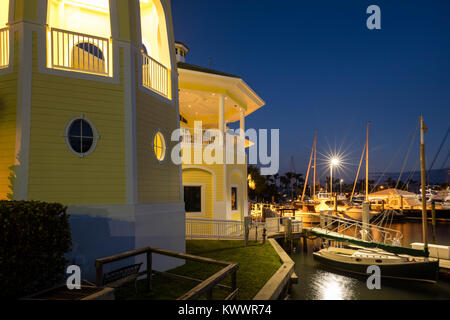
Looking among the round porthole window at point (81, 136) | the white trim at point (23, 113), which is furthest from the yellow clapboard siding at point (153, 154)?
the white trim at point (23, 113)

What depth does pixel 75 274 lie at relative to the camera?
318 inches

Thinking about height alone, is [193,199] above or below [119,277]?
above

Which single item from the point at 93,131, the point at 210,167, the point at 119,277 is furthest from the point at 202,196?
the point at 119,277

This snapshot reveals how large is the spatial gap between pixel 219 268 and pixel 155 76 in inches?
289

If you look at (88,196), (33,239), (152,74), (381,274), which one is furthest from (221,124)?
(33,239)

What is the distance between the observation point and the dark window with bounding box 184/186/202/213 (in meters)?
17.5

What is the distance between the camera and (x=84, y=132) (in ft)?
28.2

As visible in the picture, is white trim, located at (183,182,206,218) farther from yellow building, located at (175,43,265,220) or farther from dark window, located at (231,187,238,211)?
dark window, located at (231,187,238,211)

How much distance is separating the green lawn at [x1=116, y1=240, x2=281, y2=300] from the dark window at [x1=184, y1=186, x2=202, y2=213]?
97.7 inches

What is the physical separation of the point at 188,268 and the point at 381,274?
1030cm

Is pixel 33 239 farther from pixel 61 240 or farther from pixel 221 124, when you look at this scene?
pixel 221 124

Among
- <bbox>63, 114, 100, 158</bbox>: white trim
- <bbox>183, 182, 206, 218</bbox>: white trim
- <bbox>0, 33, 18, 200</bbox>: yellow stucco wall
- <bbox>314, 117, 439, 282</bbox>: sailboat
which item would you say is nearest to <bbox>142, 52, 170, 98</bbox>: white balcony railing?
<bbox>63, 114, 100, 158</bbox>: white trim

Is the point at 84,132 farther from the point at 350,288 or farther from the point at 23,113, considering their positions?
the point at 350,288
